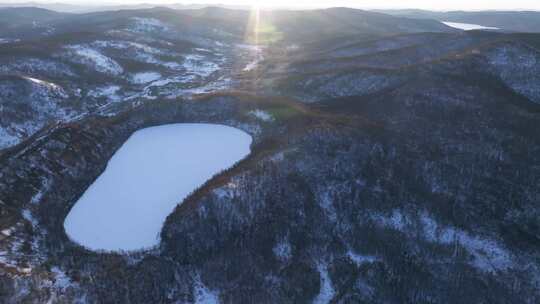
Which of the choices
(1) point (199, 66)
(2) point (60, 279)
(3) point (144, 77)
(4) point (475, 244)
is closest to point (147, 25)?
(1) point (199, 66)

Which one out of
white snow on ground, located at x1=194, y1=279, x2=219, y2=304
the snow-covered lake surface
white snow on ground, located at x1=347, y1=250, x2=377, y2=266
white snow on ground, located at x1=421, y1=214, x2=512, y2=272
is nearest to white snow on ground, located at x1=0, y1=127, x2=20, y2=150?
the snow-covered lake surface

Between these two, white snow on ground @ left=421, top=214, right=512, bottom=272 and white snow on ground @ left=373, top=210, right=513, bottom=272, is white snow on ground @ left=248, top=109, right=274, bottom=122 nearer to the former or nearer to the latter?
white snow on ground @ left=373, top=210, right=513, bottom=272

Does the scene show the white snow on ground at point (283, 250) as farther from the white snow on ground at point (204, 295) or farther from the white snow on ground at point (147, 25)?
the white snow on ground at point (147, 25)

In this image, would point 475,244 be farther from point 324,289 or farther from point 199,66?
point 199,66

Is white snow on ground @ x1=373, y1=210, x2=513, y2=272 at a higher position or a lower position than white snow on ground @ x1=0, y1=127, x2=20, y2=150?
lower

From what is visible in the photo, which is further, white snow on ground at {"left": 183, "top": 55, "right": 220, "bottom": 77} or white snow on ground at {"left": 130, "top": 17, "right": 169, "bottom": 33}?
white snow on ground at {"left": 130, "top": 17, "right": 169, "bottom": 33}

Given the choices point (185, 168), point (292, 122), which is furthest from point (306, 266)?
point (292, 122)

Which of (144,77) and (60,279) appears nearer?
(60,279)
